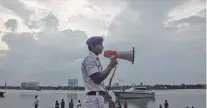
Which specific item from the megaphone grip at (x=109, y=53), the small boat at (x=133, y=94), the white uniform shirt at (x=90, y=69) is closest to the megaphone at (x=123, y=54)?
the megaphone grip at (x=109, y=53)

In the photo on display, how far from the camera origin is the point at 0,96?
10006 cm

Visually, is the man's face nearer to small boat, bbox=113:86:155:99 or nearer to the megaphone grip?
the megaphone grip

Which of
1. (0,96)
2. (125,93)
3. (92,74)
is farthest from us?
(0,96)

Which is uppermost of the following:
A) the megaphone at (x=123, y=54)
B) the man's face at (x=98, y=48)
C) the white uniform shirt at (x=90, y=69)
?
the man's face at (x=98, y=48)

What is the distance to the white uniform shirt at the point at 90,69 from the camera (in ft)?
12.7

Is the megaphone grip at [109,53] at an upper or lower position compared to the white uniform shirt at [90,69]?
upper

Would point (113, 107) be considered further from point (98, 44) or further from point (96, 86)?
point (98, 44)

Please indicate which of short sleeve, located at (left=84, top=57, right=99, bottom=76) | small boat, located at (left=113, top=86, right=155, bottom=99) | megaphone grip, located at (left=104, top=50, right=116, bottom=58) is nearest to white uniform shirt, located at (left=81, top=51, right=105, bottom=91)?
short sleeve, located at (left=84, top=57, right=99, bottom=76)

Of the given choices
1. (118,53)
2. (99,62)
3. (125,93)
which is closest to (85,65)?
(99,62)

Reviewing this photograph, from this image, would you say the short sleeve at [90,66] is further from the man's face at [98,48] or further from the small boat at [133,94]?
the small boat at [133,94]

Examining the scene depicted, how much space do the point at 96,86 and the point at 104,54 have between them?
1.27ft

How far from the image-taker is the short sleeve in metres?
3.85

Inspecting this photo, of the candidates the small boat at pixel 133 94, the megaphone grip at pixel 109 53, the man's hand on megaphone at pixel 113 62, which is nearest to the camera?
the man's hand on megaphone at pixel 113 62

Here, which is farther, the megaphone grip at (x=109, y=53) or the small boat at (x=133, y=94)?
the small boat at (x=133, y=94)
